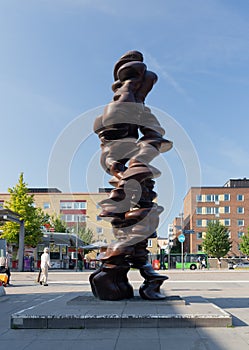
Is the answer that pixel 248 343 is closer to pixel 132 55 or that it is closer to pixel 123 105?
pixel 123 105

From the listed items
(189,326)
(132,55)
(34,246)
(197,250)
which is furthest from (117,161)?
(197,250)

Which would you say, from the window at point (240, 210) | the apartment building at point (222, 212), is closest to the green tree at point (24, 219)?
the apartment building at point (222, 212)

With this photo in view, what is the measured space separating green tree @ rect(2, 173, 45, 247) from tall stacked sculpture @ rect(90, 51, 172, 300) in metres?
34.4

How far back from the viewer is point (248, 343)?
24.7ft

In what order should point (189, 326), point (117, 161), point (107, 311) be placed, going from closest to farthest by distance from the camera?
point (189, 326) → point (107, 311) → point (117, 161)

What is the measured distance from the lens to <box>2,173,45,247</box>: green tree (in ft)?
150

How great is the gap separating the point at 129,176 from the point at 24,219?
3522 centimetres

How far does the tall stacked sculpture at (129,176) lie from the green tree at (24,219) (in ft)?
113

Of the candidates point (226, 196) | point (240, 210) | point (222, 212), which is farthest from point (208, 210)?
point (240, 210)

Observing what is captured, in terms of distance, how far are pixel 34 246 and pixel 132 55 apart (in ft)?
124

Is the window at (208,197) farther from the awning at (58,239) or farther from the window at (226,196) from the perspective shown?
the awning at (58,239)

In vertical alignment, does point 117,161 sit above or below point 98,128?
below

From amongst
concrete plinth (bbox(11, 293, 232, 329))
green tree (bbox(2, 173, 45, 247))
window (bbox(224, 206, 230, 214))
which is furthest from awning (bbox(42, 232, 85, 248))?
window (bbox(224, 206, 230, 214))

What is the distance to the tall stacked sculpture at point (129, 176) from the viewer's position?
11.5 metres
